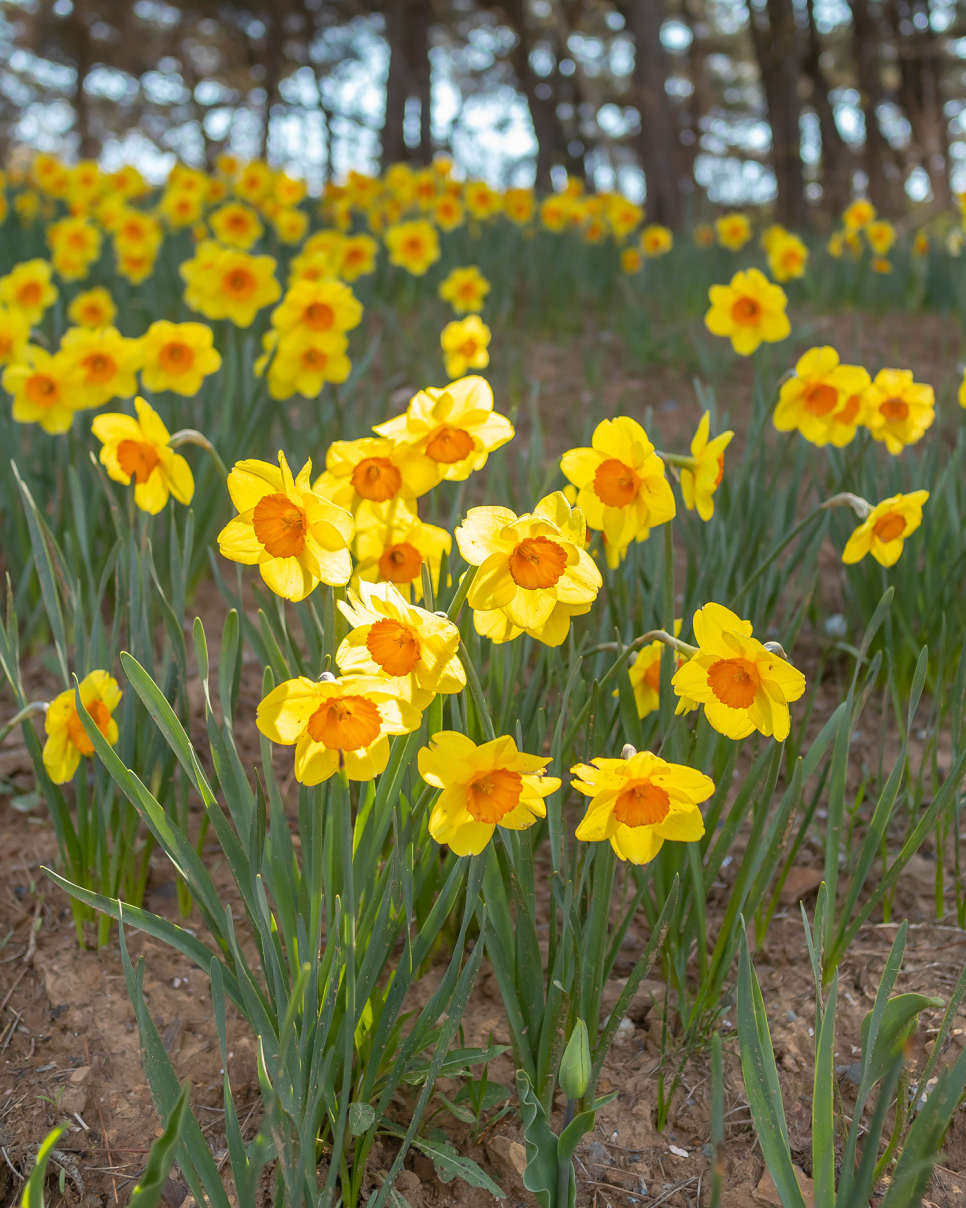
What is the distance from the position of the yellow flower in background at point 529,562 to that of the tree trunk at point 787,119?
33.0 feet

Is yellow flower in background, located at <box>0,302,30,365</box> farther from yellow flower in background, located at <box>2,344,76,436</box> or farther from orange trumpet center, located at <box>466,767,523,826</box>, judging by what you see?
orange trumpet center, located at <box>466,767,523,826</box>

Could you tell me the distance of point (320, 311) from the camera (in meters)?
2.12

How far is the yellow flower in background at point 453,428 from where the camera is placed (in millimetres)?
1204

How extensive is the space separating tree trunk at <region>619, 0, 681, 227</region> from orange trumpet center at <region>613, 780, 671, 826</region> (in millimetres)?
7621

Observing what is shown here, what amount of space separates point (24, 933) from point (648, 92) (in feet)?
25.6

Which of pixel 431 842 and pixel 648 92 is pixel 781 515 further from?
pixel 648 92

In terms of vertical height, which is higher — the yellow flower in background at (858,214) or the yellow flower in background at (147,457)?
the yellow flower in background at (858,214)

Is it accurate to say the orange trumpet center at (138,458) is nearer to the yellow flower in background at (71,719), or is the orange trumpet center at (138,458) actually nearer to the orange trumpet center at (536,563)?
the yellow flower in background at (71,719)

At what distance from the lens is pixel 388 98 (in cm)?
995

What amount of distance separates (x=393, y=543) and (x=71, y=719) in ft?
1.77

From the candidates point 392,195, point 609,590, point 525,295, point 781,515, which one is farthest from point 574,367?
point 609,590

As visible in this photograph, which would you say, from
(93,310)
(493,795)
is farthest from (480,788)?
(93,310)

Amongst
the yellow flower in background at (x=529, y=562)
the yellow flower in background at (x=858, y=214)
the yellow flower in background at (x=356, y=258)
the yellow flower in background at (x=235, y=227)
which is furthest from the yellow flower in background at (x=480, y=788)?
Answer: the yellow flower in background at (x=858, y=214)

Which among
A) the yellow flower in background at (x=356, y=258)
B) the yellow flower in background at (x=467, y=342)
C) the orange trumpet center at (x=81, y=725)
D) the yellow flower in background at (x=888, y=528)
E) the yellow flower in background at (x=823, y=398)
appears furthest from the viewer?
the yellow flower in background at (x=356, y=258)
